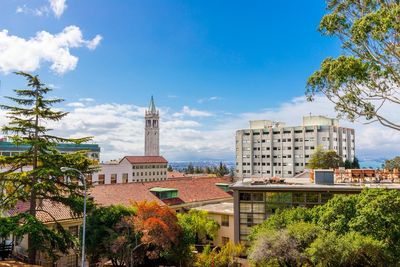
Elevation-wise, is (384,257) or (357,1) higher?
(357,1)

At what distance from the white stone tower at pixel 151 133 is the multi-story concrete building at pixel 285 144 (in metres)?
73.7

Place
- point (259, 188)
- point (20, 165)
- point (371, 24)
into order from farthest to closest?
point (259, 188) < point (20, 165) < point (371, 24)

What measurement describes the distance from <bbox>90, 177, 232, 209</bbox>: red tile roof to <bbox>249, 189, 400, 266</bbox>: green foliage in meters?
15.1

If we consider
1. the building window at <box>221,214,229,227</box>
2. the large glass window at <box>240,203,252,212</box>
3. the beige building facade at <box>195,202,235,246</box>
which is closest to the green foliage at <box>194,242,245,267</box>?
the large glass window at <box>240,203,252,212</box>

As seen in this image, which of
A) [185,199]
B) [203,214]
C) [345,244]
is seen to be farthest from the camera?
[185,199]

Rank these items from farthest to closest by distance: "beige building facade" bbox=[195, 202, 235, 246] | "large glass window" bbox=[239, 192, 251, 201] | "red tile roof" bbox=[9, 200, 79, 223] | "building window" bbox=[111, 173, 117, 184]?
"building window" bbox=[111, 173, 117, 184], "beige building facade" bbox=[195, 202, 235, 246], "large glass window" bbox=[239, 192, 251, 201], "red tile roof" bbox=[9, 200, 79, 223]

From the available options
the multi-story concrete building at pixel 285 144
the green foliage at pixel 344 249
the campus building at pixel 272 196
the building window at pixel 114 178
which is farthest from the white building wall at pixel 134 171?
the green foliage at pixel 344 249

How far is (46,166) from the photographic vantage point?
21203mm

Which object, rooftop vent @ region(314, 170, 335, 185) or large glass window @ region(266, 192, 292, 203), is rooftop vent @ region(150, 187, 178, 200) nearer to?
large glass window @ region(266, 192, 292, 203)

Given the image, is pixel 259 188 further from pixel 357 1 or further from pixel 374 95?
pixel 357 1

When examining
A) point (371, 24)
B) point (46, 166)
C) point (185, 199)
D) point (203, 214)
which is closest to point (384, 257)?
point (371, 24)

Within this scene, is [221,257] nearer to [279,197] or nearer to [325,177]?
[279,197]

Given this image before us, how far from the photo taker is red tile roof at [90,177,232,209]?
34688mm

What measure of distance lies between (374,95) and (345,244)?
8.30m
